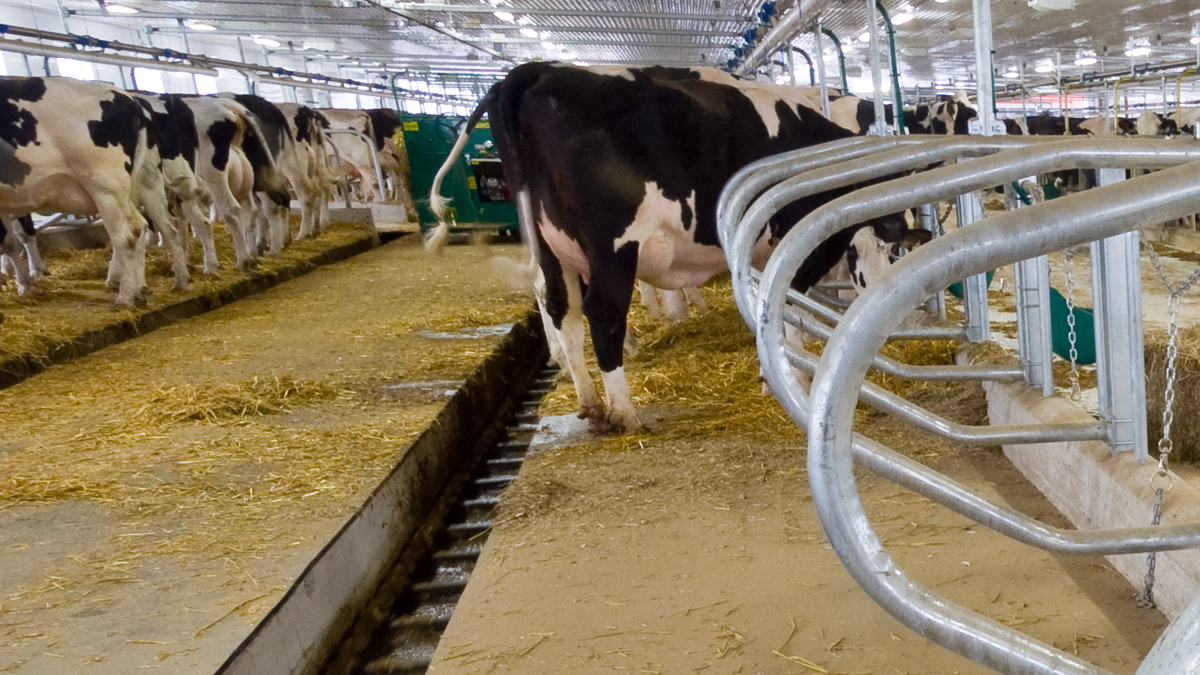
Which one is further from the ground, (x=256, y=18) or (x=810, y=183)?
(x=256, y=18)

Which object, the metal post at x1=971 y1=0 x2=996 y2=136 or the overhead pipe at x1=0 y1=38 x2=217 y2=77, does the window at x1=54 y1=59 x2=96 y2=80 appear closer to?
the overhead pipe at x1=0 y1=38 x2=217 y2=77

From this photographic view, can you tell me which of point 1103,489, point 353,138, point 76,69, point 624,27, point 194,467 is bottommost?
point 1103,489

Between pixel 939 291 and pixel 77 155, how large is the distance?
24.8 ft

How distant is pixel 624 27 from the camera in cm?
1138

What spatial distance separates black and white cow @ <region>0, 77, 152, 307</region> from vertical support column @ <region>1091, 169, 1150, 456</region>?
23.1 ft

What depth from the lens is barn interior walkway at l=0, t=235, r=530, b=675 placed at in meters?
2.29

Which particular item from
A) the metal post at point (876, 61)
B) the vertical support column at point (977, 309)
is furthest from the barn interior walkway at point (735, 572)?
the metal post at point (876, 61)

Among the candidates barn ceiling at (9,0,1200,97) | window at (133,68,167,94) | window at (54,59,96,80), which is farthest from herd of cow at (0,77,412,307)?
window at (133,68,167,94)

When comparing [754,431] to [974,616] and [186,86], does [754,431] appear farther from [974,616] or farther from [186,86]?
[186,86]

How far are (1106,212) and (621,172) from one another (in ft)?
9.63

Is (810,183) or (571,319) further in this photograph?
(571,319)

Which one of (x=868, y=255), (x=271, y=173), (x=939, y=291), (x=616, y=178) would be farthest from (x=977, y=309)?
(x=271, y=173)

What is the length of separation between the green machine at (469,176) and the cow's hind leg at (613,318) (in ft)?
25.7

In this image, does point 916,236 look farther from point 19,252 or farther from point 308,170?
point 308,170
